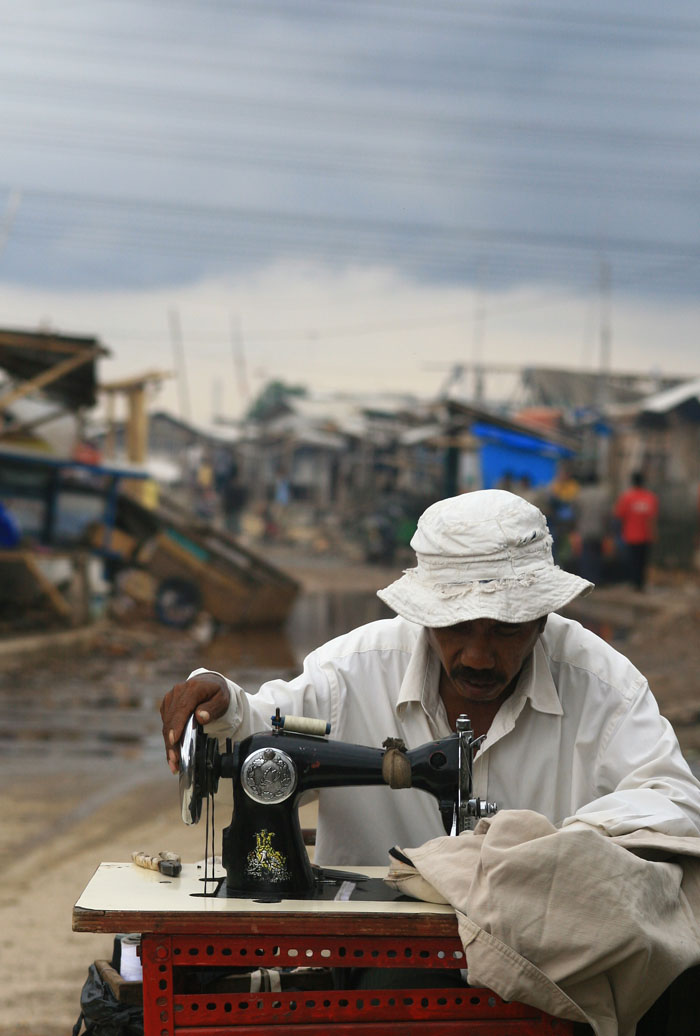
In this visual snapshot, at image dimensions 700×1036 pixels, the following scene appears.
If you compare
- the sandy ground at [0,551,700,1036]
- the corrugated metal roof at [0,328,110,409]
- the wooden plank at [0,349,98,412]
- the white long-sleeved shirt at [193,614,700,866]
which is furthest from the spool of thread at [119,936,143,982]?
the corrugated metal roof at [0,328,110,409]

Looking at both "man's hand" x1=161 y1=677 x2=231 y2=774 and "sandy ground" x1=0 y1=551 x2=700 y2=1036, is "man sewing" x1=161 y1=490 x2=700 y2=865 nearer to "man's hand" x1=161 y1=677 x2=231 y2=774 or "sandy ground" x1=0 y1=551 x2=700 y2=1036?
"man's hand" x1=161 y1=677 x2=231 y2=774

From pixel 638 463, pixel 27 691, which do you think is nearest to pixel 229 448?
pixel 638 463

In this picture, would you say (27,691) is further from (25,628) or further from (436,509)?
(436,509)

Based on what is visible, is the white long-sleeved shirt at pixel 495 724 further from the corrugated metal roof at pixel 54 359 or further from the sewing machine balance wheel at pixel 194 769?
the corrugated metal roof at pixel 54 359

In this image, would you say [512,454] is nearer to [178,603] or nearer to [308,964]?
[178,603]

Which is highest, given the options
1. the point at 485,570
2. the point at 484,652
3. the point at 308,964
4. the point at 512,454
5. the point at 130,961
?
the point at 485,570

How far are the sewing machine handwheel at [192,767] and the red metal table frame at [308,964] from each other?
307 millimetres

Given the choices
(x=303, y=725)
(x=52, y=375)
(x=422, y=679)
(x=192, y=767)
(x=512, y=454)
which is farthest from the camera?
(x=512, y=454)

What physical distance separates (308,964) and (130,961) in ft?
1.58

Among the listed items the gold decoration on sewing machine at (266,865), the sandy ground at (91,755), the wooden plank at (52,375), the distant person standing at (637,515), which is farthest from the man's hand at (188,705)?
the distant person standing at (637,515)

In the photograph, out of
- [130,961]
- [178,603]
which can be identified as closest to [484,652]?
[130,961]

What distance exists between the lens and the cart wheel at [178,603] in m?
14.9

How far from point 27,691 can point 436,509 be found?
8.59m

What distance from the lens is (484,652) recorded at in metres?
2.57
